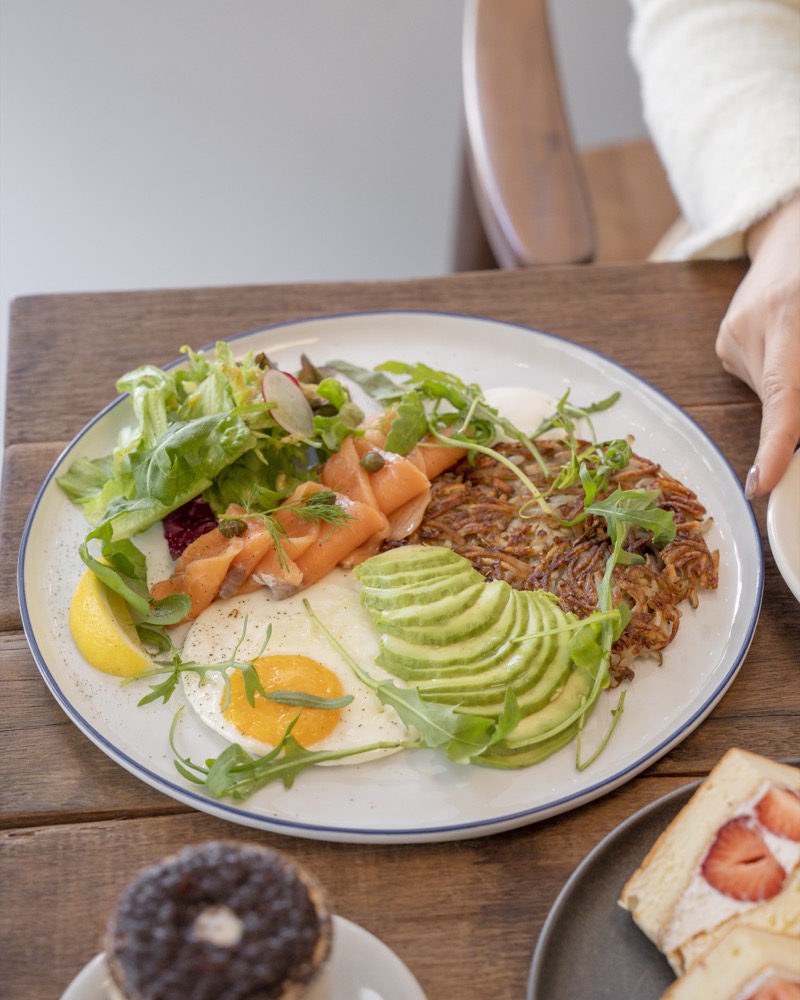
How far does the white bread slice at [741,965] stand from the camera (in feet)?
3.49

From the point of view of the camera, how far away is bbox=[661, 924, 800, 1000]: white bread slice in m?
1.06

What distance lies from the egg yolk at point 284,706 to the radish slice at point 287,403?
1.80 ft

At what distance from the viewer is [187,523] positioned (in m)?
1.94

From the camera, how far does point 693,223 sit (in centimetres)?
275

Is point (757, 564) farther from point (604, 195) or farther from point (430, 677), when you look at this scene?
point (604, 195)

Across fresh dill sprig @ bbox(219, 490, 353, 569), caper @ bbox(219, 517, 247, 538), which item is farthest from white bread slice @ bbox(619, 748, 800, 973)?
caper @ bbox(219, 517, 247, 538)

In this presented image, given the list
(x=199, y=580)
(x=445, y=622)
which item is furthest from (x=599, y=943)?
(x=199, y=580)

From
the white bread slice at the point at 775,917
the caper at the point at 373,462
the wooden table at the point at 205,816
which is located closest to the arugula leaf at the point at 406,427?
the caper at the point at 373,462

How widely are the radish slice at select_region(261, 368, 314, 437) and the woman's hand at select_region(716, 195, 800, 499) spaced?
35.9 inches

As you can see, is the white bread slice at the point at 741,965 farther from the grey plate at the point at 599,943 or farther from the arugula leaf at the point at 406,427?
the arugula leaf at the point at 406,427

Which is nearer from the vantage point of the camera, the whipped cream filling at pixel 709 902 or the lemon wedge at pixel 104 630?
the whipped cream filling at pixel 709 902

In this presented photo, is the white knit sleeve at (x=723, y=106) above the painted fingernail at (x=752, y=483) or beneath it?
above

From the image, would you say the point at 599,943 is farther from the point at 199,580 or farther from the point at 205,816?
the point at 199,580

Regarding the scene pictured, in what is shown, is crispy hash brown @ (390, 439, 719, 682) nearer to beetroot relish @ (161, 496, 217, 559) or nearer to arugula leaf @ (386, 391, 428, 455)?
arugula leaf @ (386, 391, 428, 455)
